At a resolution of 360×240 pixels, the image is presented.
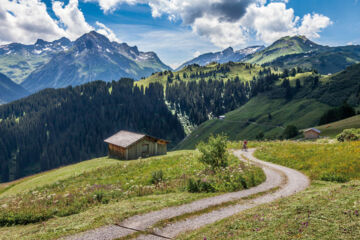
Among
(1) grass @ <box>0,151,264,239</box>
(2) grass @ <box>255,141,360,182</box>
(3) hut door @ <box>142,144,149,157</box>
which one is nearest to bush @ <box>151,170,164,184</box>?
(1) grass @ <box>0,151,264,239</box>

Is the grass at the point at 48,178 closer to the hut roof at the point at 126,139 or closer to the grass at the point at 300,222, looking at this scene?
the hut roof at the point at 126,139

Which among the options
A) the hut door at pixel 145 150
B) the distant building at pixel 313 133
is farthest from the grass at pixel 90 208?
the distant building at pixel 313 133

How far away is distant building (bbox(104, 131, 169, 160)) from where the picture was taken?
58.2 m

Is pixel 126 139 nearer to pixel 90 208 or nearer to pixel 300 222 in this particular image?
pixel 90 208

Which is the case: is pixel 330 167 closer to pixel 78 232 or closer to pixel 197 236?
pixel 197 236

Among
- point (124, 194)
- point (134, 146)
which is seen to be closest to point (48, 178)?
point (134, 146)

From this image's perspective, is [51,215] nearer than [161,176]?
Yes

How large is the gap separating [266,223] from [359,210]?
443cm

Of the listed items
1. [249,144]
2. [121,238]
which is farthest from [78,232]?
[249,144]

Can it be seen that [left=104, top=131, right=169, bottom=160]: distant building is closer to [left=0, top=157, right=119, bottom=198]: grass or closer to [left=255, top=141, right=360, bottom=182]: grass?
[left=0, top=157, right=119, bottom=198]: grass

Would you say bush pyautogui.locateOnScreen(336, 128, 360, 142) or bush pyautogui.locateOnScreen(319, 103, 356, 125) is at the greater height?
bush pyautogui.locateOnScreen(319, 103, 356, 125)

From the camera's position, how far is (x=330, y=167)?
2420 cm

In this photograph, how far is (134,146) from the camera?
193 feet

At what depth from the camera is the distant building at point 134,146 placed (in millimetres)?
58250
